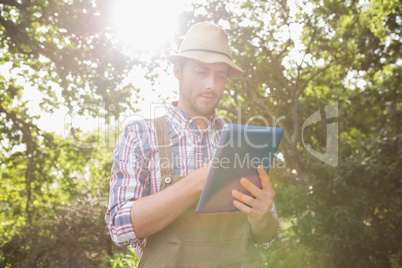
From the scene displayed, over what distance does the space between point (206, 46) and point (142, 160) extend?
0.85 m

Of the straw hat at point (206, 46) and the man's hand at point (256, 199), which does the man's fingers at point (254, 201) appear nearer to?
the man's hand at point (256, 199)

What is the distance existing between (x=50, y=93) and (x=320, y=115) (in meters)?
7.92

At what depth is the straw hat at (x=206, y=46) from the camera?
1.99 metres

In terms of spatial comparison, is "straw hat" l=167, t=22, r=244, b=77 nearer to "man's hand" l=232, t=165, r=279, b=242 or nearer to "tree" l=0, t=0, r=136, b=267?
"man's hand" l=232, t=165, r=279, b=242

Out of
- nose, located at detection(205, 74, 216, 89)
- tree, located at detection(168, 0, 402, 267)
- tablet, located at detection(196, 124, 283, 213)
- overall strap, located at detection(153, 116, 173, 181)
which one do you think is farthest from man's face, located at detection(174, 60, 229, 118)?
tree, located at detection(168, 0, 402, 267)

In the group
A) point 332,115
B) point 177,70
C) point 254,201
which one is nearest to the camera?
point 254,201

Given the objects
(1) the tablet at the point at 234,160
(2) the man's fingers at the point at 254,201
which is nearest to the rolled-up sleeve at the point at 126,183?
(1) the tablet at the point at 234,160

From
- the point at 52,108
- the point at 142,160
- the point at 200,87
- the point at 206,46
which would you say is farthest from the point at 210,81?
the point at 52,108

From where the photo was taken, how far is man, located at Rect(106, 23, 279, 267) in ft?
4.80

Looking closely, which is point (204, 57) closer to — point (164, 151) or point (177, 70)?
point (177, 70)

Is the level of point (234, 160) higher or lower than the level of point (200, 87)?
lower

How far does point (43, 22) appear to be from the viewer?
273 inches

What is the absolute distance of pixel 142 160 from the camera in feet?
5.57

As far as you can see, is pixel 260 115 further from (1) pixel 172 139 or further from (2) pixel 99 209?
(1) pixel 172 139
